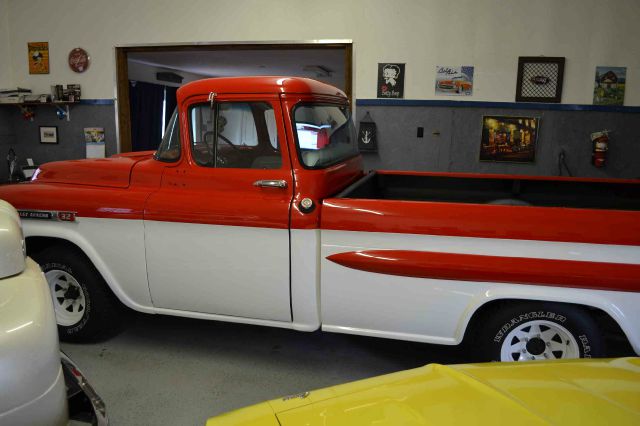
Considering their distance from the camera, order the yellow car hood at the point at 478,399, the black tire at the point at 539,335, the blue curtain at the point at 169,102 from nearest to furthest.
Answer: the yellow car hood at the point at 478,399, the black tire at the point at 539,335, the blue curtain at the point at 169,102

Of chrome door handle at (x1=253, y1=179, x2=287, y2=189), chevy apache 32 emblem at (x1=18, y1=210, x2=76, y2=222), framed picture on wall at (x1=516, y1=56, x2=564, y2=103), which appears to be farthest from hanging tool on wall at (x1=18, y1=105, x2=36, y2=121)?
framed picture on wall at (x1=516, y1=56, x2=564, y2=103)

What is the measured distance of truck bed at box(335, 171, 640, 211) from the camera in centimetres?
356

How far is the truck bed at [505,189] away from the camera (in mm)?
3562

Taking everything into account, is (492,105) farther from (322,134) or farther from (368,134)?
(322,134)

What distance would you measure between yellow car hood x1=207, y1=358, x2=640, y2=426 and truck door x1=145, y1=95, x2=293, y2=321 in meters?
1.32

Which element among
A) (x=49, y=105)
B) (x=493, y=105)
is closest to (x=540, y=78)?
(x=493, y=105)

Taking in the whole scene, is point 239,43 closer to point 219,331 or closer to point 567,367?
point 219,331

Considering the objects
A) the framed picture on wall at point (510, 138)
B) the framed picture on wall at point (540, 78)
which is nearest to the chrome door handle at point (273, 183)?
the framed picture on wall at point (510, 138)

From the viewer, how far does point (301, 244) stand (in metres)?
2.67

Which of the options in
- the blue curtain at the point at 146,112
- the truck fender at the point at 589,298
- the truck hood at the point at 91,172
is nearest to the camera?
the truck fender at the point at 589,298

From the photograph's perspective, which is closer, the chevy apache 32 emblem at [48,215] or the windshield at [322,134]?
the windshield at [322,134]

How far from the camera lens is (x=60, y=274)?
327 centimetres

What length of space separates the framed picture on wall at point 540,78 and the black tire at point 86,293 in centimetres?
452

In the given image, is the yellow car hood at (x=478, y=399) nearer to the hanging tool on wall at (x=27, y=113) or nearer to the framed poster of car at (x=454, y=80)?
the framed poster of car at (x=454, y=80)
